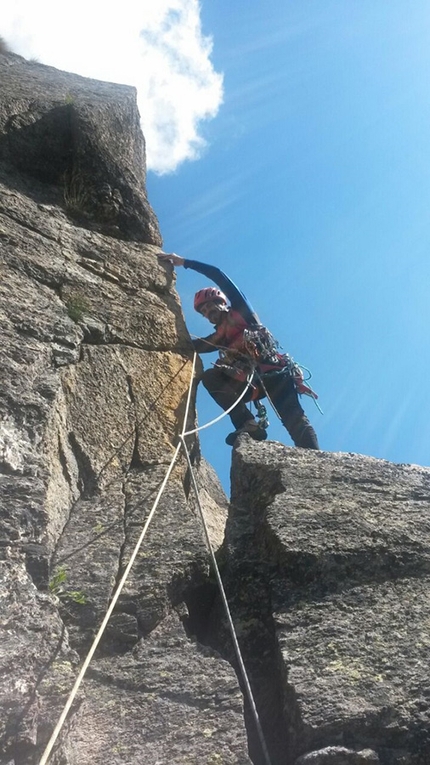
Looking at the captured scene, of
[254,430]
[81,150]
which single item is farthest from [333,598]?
[81,150]

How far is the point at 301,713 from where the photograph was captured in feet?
11.5

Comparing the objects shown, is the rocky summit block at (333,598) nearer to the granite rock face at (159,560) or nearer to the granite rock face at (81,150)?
the granite rock face at (159,560)

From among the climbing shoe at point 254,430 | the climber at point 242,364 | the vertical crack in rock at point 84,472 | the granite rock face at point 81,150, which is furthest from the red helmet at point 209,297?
the vertical crack in rock at point 84,472

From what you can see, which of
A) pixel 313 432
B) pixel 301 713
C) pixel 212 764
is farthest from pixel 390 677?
pixel 313 432

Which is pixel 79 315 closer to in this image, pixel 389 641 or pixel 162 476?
pixel 162 476

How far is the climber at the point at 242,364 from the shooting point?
7.36 meters

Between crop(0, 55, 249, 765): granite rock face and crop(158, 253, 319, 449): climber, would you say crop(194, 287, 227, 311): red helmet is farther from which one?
crop(0, 55, 249, 765): granite rock face

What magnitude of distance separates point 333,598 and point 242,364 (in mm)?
3720

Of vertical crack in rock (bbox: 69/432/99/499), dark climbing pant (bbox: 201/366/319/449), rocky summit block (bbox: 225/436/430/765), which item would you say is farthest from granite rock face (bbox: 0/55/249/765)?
dark climbing pant (bbox: 201/366/319/449)

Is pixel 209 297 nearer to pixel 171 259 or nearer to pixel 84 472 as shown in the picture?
pixel 171 259

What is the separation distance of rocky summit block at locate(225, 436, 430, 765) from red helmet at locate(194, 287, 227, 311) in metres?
2.90

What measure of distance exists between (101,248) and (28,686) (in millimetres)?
5076

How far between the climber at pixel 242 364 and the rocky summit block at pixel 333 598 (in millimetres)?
1481

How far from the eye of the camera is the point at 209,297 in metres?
8.41
